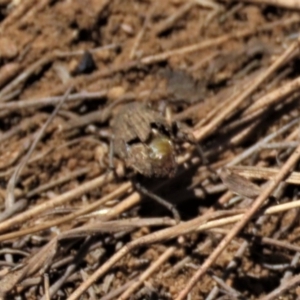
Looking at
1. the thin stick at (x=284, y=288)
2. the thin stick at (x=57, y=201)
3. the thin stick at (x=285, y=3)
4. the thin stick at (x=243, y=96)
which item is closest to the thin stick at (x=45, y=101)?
the thin stick at (x=57, y=201)

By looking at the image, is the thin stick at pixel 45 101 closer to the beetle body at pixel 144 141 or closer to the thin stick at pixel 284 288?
the beetle body at pixel 144 141

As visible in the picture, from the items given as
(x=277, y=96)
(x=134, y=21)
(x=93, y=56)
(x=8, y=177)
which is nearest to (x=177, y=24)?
(x=134, y=21)

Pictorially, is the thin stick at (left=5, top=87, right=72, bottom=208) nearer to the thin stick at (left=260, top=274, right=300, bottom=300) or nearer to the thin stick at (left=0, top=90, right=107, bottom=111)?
the thin stick at (left=0, top=90, right=107, bottom=111)

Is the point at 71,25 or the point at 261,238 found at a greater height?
the point at 71,25

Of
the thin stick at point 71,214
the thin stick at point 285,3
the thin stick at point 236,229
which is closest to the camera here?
the thin stick at point 236,229

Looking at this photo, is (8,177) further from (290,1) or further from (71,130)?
(290,1)

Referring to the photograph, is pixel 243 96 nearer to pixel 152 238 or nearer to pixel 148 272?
pixel 152 238

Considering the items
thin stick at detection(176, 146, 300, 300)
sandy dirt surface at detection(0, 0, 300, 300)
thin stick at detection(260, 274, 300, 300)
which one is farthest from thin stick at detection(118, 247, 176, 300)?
thin stick at detection(260, 274, 300, 300)

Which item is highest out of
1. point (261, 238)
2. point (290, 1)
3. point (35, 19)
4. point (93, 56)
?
point (35, 19)
